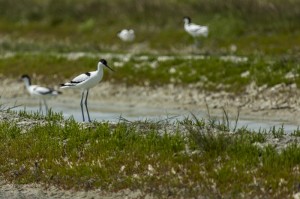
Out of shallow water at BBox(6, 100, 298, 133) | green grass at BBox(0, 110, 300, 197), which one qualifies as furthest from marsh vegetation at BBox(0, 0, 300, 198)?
shallow water at BBox(6, 100, 298, 133)

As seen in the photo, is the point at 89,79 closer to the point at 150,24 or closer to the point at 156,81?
the point at 156,81

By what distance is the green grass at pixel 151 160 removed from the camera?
42.0 feet

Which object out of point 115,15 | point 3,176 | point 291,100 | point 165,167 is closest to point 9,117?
point 3,176

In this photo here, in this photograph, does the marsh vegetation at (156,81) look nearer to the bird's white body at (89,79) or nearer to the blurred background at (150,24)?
the blurred background at (150,24)

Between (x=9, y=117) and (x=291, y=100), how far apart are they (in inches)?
413

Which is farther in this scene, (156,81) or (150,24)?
(150,24)

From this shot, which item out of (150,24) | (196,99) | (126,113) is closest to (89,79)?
(126,113)

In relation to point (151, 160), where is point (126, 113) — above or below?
above

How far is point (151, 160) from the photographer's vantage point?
13922 millimetres

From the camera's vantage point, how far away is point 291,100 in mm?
25375

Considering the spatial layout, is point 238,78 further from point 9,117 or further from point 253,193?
point 253,193

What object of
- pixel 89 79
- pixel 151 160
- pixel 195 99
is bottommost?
pixel 151 160

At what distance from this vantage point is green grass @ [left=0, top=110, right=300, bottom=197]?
1281 cm

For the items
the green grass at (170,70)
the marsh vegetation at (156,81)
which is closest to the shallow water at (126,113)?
the marsh vegetation at (156,81)
